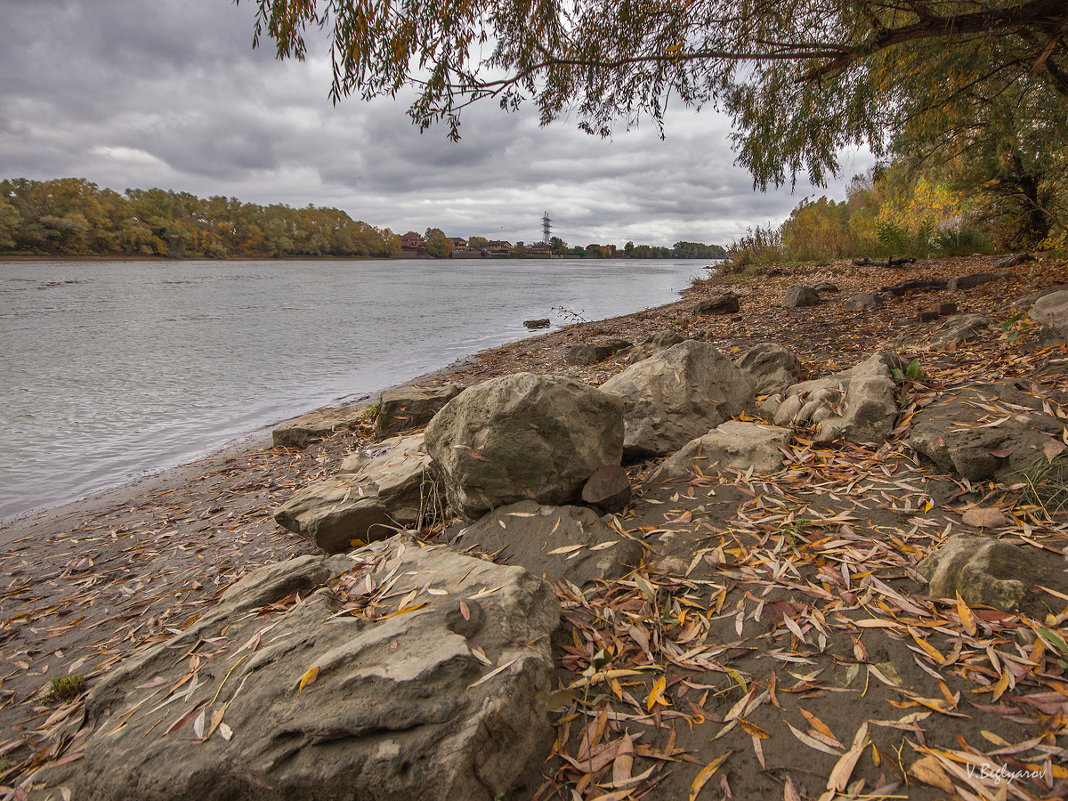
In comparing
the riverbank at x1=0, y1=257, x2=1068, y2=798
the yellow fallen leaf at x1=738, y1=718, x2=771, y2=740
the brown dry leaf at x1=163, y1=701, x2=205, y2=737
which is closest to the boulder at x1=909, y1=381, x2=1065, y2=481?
the riverbank at x1=0, y1=257, x2=1068, y2=798

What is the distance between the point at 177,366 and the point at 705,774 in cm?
1609

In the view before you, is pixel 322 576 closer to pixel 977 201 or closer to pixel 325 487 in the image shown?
pixel 325 487

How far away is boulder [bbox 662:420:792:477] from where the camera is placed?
12.0 ft

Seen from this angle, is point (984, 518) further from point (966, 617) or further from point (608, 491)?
point (608, 491)

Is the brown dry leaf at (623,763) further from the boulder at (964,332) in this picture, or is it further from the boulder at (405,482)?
the boulder at (964,332)

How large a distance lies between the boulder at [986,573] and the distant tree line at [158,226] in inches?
3598

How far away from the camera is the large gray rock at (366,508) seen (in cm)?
399

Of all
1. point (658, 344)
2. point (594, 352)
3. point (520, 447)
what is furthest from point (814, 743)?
point (594, 352)

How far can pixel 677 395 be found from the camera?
14.6 ft

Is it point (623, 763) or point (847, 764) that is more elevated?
point (847, 764)

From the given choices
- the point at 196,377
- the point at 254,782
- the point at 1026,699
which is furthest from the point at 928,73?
the point at 196,377

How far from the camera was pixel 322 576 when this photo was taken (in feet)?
10.3

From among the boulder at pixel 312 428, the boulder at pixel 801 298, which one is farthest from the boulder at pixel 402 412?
the boulder at pixel 801 298

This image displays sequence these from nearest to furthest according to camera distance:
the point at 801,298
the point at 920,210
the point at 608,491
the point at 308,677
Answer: the point at 308,677, the point at 608,491, the point at 801,298, the point at 920,210
